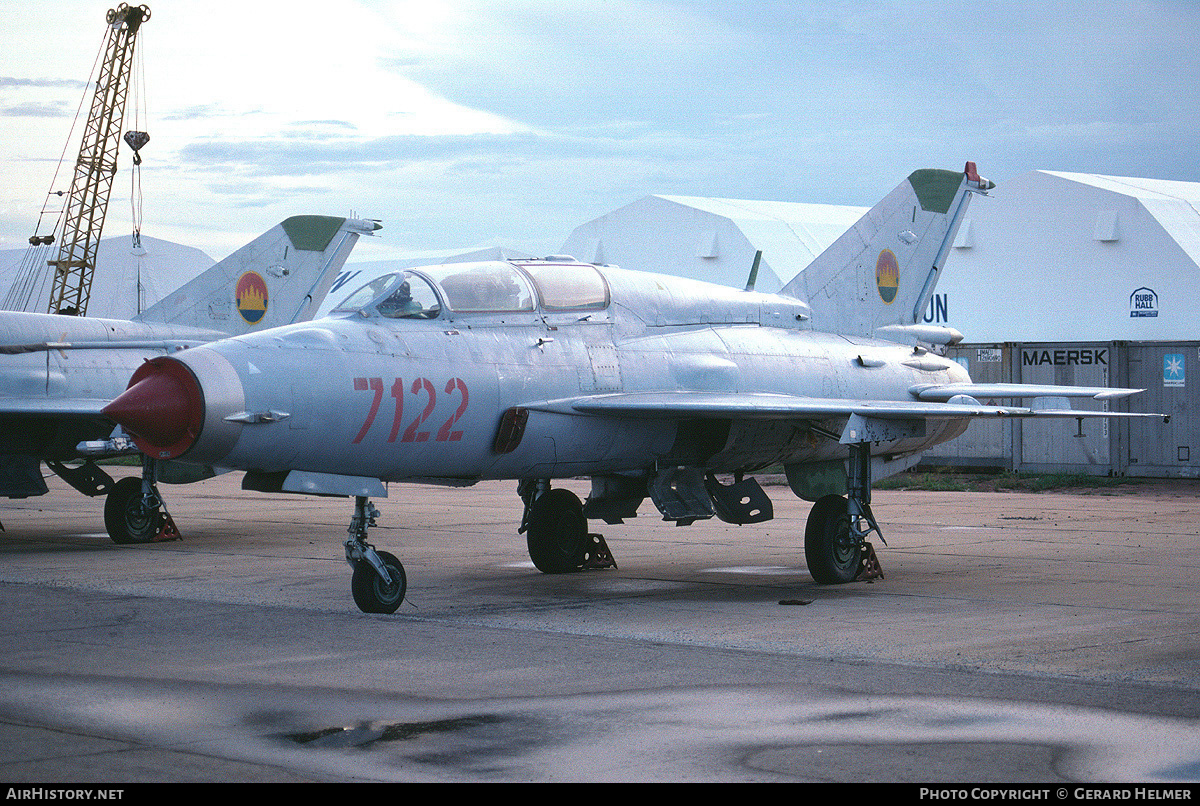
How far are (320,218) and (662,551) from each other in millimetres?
7596

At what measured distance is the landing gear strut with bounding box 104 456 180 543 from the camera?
54.6 feet

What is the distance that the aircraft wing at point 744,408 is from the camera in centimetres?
1087

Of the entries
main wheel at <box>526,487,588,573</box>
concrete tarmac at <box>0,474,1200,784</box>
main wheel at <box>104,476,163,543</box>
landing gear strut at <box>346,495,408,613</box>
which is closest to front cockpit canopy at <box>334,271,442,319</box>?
landing gear strut at <box>346,495,408,613</box>

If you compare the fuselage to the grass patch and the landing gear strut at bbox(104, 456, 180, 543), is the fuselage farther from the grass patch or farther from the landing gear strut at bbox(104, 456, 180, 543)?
the grass patch

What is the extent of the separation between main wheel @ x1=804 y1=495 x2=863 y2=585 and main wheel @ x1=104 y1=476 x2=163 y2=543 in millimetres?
8812

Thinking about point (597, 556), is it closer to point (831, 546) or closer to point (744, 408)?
point (831, 546)

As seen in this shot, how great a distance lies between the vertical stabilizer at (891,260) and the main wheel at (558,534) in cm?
323

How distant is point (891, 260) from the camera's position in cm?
1469

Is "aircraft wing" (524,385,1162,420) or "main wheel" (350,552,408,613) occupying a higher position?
"aircraft wing" (524,385,1162,420)

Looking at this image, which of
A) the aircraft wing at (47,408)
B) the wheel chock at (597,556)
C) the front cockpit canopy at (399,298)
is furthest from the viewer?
the aircraft wing at (47,408)

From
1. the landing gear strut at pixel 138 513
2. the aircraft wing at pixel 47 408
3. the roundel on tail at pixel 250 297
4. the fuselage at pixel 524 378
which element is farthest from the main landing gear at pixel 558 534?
the roundel on tail at pixel 250 297

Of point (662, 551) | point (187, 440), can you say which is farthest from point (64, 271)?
point (187, 440)

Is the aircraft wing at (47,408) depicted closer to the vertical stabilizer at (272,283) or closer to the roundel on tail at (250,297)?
the vertical stabilizer at (272,283)
